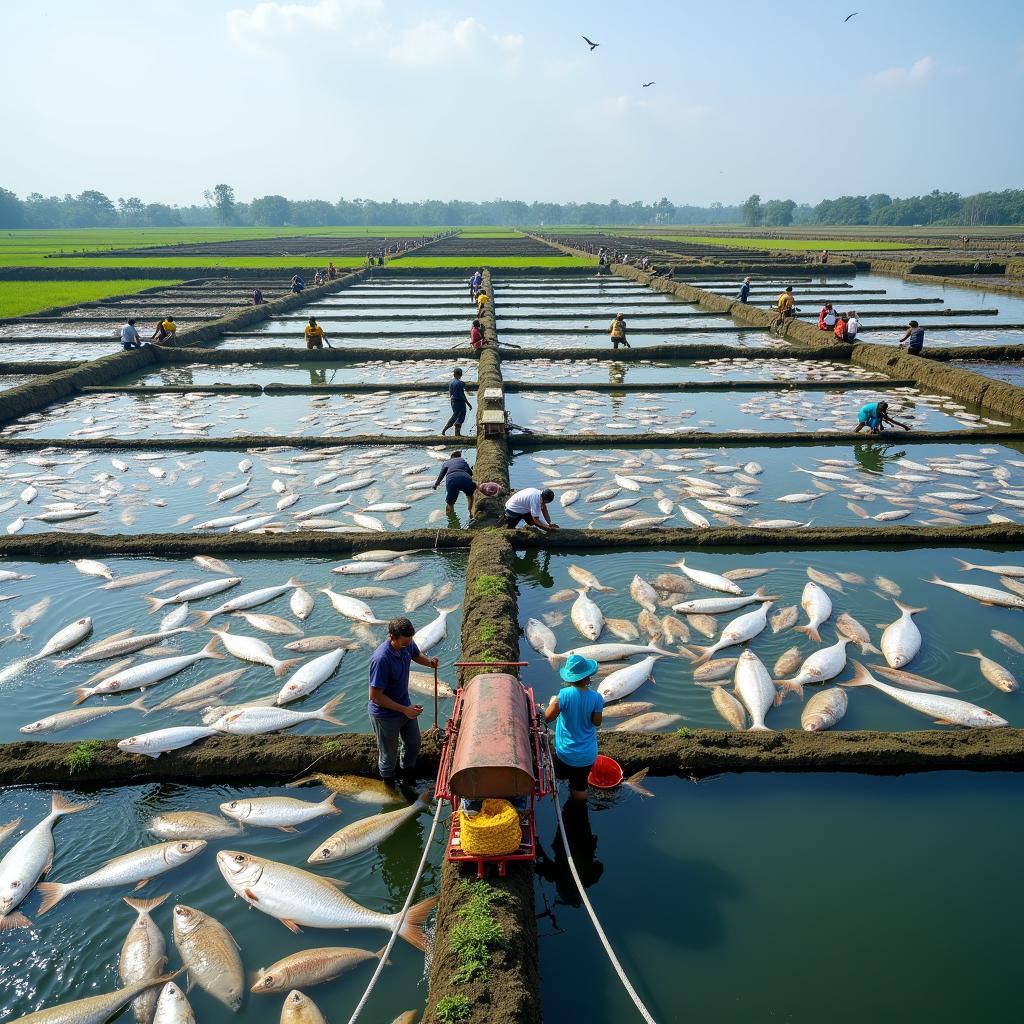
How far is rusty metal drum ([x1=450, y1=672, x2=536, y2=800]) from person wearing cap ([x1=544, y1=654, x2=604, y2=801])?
277 millimetres

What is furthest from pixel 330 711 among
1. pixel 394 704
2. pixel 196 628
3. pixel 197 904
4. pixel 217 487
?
pixel 217 487

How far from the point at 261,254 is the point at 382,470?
56757 millimetres

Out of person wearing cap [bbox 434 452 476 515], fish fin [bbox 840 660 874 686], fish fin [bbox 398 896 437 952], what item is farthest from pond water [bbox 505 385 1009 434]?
fish fin [bbox 398 896 437 952]

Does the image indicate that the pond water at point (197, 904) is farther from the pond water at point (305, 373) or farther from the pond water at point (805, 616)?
the pond water at point (305, 373)

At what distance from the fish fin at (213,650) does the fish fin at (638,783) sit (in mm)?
4175

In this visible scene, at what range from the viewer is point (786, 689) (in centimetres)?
629

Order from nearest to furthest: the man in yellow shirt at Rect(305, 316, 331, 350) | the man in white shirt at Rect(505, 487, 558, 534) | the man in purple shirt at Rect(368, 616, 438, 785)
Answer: the man in purple shirt at Rect(368, 616, 438, 785)
the man in white shirt at Rect(505, 487, 558, 534)
the man in yellow shirt at Rect(305, 316, 331, 350)

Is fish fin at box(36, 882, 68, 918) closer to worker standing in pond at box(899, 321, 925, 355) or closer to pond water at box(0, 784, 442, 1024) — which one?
pond water at box(0, 784, 442, 1024)

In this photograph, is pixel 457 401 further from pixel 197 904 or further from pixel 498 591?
pixel 197 904

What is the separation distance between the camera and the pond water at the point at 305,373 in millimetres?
18516

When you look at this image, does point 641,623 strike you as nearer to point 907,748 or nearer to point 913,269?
point 907,748

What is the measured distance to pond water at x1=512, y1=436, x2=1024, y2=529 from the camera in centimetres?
992

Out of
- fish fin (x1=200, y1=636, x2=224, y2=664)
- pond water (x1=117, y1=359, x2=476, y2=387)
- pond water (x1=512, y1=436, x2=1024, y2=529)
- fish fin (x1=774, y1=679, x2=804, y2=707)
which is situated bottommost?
fish fin (x1=774, y1=679, x2=804, y2=707)

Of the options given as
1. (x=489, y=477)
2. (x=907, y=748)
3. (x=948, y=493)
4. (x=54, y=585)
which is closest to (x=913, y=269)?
(x=948, y=493)
